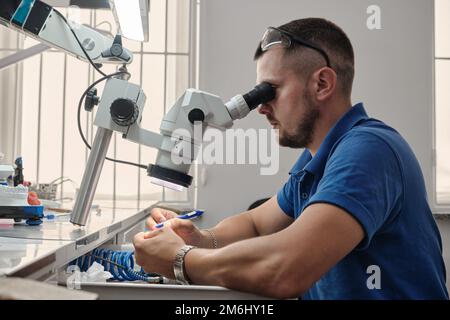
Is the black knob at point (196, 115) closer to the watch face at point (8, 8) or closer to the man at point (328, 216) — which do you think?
the man at point (328, 216)

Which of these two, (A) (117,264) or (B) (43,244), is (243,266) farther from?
(A) (117,264)

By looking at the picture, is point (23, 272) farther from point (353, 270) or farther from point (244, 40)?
point (244, 40)

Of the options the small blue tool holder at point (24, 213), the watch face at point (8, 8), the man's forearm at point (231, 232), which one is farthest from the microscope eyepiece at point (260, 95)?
the small blue tool holder at point (24, 213)

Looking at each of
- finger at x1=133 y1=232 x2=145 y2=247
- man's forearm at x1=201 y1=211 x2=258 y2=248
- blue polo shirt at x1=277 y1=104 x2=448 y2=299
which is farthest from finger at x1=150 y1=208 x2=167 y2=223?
blue polo shirt at x1=277 y1=104 x2=448 y2=299

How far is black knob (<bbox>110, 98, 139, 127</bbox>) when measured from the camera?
1.08 m

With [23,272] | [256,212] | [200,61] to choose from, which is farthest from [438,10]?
[23,272]

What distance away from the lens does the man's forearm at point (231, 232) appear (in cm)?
129

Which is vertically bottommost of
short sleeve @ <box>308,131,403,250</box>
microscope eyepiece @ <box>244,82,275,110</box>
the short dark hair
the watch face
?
short sleeve @ <box>308,131,403,250</box>

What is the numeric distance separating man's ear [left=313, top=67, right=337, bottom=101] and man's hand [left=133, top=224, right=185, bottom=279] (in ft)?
1.49

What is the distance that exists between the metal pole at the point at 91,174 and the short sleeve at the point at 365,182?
58 cm

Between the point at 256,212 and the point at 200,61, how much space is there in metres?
1.86

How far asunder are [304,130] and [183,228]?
0.39 meters

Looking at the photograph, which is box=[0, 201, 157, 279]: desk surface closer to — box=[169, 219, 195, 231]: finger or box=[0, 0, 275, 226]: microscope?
box=[0, 0, 275, 226]: microscope
